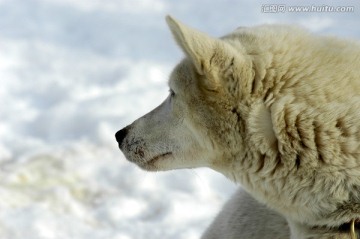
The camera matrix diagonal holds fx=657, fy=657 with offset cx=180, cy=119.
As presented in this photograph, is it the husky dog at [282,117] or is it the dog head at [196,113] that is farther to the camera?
the dog head at [196,113]

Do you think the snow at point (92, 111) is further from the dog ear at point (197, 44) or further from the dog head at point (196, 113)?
the dog ear at point (197, 44)

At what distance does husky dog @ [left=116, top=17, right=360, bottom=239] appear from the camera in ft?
8.11

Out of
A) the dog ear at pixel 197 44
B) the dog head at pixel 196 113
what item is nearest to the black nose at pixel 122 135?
the dog head at pixel 196 113

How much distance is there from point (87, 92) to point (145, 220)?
2.60 m

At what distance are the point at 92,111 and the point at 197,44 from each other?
4.09 meters

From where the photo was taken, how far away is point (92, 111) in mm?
6566

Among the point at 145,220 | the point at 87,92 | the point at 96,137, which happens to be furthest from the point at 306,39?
the point at 87,92

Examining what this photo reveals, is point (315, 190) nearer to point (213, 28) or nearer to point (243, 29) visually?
point (243, 29)

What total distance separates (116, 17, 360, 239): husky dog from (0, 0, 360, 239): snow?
1.71m

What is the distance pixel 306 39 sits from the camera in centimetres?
278

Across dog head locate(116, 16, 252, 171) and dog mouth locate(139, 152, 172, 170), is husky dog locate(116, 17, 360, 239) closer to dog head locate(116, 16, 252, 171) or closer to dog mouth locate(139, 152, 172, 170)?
dog head locate(116, 16, 252, 171)

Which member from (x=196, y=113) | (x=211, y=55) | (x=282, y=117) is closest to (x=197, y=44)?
(x=211, y=55)

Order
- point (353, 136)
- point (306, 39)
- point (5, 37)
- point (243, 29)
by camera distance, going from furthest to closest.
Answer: point (5, 37) < point (243, 29) < point (306, 39) < point (353, 136)

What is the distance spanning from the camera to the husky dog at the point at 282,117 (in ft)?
8.11
